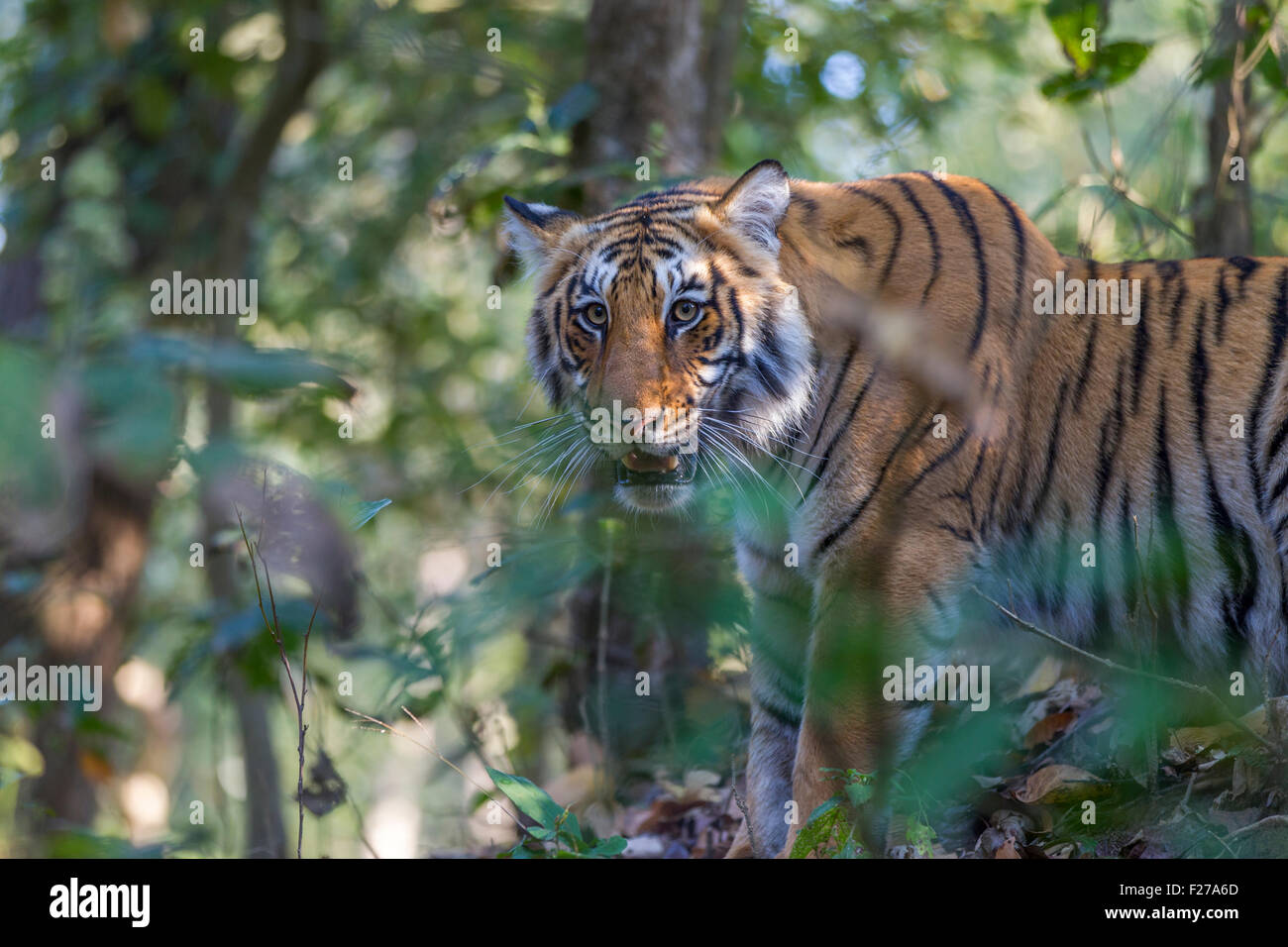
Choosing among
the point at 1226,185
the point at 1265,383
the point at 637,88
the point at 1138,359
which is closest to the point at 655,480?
the point at 1138,359

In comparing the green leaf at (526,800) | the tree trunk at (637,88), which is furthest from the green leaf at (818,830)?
the tree trunk at (637,88)

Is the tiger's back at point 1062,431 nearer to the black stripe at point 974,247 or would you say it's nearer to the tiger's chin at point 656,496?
the black stripe at point 974,247

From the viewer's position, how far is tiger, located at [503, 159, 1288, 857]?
356cm

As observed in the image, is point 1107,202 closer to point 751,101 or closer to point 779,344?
point 779,344

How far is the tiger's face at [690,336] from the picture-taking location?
3555 millimetres

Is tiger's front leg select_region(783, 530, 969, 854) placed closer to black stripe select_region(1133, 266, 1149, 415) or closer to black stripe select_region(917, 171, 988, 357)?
black stripe select_region(917, 171, 988, 357)

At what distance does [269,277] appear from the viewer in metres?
10.5

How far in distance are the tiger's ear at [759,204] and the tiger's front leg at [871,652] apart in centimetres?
102

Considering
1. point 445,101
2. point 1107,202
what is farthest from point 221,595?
point 1107,202

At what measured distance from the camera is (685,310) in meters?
3.68

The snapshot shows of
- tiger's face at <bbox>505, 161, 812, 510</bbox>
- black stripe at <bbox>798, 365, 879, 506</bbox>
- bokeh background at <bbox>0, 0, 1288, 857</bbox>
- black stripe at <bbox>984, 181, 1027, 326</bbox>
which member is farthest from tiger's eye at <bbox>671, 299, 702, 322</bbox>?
black stripe at <bbox>984, 181, 1027, 326</bbox>

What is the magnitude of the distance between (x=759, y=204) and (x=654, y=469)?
2.97 ft

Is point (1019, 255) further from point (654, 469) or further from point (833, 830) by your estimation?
point (833, 830)
